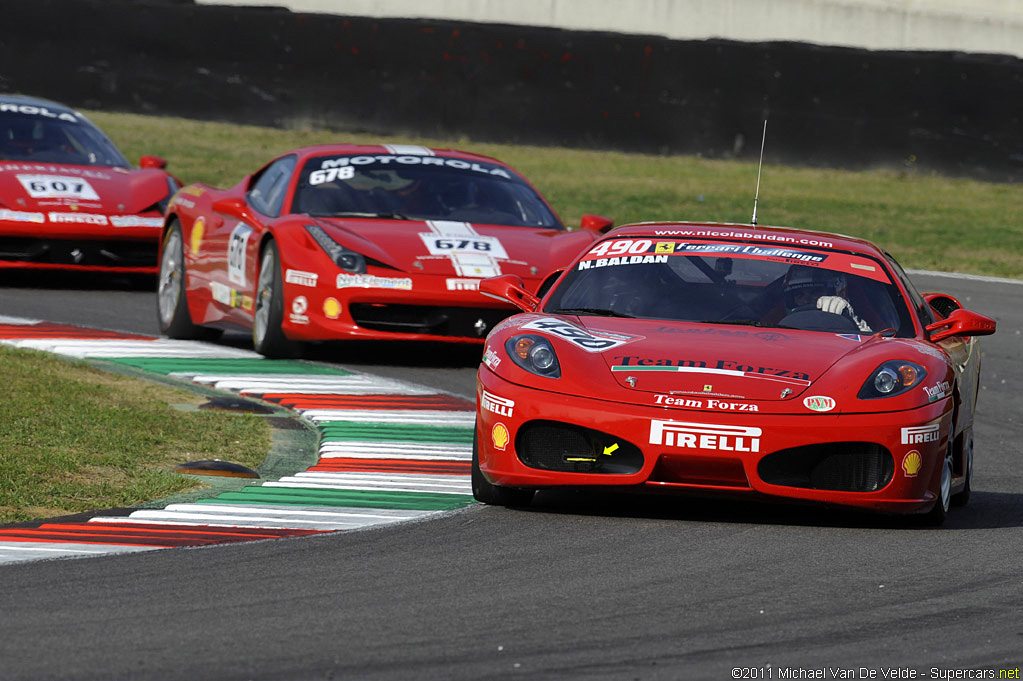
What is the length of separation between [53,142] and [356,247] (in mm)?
4873

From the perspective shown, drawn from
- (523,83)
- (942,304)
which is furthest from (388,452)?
(523,83)

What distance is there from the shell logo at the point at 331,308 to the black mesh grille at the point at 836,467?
474 centimetres

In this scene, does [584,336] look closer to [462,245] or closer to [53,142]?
[462,245]

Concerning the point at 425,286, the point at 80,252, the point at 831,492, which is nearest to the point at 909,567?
the point at 831,492

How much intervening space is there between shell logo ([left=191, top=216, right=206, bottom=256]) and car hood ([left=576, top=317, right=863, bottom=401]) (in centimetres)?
537

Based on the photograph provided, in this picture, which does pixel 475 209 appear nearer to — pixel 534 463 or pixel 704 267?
pixel 704 267

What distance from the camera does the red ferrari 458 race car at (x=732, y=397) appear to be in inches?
267

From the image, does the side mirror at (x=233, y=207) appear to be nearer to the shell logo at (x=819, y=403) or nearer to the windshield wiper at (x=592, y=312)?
the windshield wiper at (x=592, y=312)

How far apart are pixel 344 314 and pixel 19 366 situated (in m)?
1.85

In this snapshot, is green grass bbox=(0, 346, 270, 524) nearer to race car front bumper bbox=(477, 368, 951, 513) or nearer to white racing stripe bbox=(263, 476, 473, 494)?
white racing stripe bbox=(263, 476, 473, 494)

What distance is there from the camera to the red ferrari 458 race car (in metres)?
6.77

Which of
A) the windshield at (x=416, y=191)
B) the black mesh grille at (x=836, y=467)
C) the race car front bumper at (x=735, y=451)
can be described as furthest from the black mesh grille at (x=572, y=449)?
the windshield at (x=416, y=191)

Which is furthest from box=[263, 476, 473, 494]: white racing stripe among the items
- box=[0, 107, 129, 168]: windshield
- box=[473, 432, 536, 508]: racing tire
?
box=[0, 107, 129, 168]: windshield

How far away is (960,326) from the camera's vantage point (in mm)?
7617
